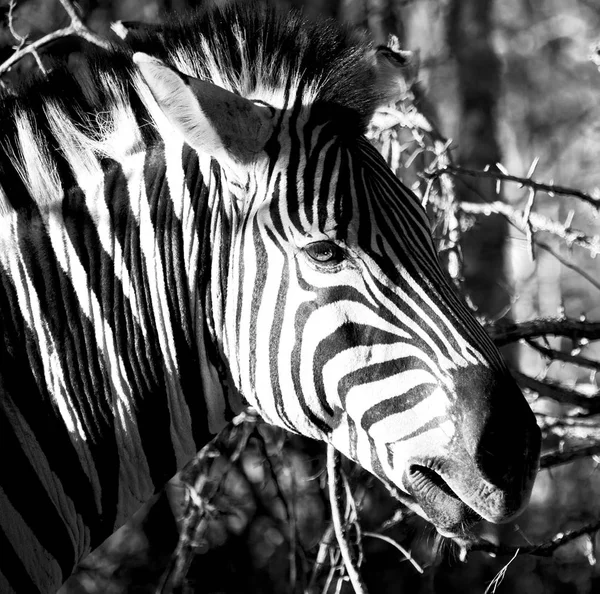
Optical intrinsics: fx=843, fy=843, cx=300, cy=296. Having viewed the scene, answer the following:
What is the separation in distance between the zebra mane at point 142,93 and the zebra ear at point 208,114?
239mm

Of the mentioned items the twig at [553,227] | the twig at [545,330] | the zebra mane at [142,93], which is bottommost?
the twig at [545,330]

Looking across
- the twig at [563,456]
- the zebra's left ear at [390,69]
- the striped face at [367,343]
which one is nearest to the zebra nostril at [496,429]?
the striped face at [367,343]

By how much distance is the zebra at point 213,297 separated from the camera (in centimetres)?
270

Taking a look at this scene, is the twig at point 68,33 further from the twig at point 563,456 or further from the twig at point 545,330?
the twig at point 563,456

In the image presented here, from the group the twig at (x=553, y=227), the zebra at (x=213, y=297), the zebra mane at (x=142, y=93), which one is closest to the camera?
the zebra at (x=213, y=297)

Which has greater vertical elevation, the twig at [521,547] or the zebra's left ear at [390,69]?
the zebra's left ear at [390,69]

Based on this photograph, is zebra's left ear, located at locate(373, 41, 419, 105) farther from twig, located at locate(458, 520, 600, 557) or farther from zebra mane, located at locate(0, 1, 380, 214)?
twig, located at locate(458, 520, 600, 557)

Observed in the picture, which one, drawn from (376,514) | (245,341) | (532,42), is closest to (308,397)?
(245,341)

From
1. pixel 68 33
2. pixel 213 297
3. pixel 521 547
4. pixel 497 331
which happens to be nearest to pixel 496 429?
pixel 521 547

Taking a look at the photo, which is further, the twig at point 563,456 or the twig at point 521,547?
the twig at point 563,456

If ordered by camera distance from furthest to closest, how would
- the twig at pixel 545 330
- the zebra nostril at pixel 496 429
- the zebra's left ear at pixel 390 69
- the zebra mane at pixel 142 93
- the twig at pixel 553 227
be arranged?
the twig at pixel 553 227 → the twig at pixel 545 330 → the zebra's left ear at pixel 390 69 → the zebra mane at pixel 142 93 → the zebra nostril at pixel 496 429

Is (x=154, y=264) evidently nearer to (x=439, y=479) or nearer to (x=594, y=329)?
(x=439, y=479)

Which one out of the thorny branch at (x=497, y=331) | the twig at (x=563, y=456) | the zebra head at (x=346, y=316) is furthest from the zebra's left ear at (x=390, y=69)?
the twig at (x=563, y=456)

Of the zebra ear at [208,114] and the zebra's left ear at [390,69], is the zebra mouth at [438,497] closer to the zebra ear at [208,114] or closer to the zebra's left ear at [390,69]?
the zebra ear at [208,114]
